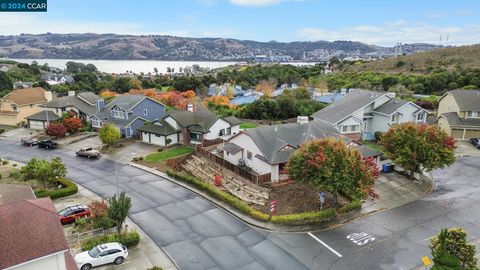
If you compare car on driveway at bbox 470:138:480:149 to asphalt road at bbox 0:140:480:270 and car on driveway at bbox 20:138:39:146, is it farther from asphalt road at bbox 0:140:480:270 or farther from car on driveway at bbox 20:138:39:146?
car on driveway at bbox 20:138:39:146

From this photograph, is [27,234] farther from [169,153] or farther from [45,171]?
[169,153]

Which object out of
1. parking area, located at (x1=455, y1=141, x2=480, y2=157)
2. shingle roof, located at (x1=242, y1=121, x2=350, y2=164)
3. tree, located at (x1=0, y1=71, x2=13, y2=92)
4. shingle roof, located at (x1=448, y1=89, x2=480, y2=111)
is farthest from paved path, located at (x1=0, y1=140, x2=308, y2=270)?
tree, located at (x1=0, y1=71, x2=13, y2=92)

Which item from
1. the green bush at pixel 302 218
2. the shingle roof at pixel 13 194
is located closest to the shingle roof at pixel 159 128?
the shingle roof at pixel 13 194

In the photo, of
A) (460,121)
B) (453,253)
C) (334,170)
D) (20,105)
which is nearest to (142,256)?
(334,170)

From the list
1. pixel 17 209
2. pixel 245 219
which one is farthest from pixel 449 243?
pixel 17 209

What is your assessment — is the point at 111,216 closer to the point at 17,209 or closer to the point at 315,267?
the point at 17,209

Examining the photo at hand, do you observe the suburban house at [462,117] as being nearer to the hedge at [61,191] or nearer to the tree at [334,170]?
the tree at [334,170]
